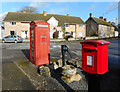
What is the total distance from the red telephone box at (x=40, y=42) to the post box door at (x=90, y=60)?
11.3ft

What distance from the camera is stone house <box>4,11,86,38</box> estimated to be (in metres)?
28.9

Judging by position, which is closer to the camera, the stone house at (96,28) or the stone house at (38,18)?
the stone house at (38,18)

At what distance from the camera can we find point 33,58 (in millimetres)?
6141

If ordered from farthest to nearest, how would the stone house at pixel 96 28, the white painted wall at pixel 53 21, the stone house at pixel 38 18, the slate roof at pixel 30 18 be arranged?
the stone house at pixel 96 28
the white painted wall at pixel 53 21
the slate roof at pixel 30 18
the stone house at pixel 38 18

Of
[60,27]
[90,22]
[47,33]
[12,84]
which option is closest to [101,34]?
[90,22]

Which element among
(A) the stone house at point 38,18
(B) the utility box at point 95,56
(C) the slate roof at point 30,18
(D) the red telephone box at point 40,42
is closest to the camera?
(B) the utility box at point 95,56

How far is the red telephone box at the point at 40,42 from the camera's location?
5.73 metres

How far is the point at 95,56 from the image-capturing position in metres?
2.59

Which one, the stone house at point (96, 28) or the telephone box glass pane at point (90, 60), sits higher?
the stone house at point (96, 28)

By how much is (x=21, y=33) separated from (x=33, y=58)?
25244 mm

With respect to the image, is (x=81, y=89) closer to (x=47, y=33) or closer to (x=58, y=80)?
(x=58, y=80)

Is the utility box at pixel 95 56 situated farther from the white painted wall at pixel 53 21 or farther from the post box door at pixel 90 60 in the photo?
the white painted wall at pixel 53 21

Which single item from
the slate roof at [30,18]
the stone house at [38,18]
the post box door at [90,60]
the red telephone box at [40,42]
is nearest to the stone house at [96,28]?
the stone house at [38,18]

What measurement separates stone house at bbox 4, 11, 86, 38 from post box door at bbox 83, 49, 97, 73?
1134 inches
